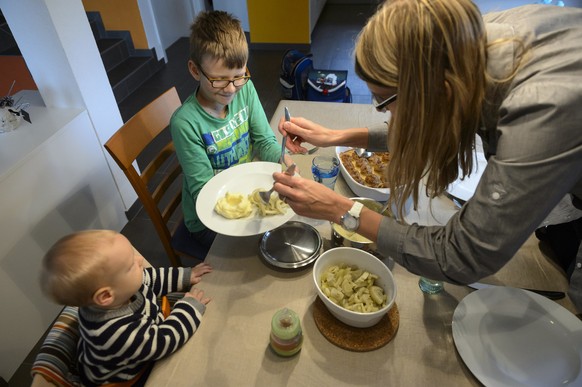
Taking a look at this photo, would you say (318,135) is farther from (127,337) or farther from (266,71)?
(266,71)

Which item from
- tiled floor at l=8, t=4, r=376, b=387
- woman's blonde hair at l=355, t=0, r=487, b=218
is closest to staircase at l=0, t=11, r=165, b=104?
tiled floor at l=8, t=4, r=376, b=387

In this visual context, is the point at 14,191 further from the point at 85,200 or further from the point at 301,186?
the point at 301,186

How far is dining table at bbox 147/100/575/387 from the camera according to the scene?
0.87 meters

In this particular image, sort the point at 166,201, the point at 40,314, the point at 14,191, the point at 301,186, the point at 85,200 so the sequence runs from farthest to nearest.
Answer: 1. the point at 166,201
2. the point at 85,200
3. the point at 40,314
4. the point at 14,191
5. the point at 301,186

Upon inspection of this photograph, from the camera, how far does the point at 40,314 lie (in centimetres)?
188

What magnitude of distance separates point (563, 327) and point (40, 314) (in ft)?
7.23

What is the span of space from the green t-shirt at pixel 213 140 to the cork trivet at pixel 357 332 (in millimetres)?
544

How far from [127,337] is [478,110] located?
3.24ft

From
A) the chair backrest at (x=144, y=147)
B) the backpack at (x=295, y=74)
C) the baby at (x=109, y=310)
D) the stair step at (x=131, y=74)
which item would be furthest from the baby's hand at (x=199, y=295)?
the stair step at (x=131, y=74)

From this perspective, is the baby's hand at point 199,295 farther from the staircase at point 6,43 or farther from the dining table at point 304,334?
the staircase at point 6,43

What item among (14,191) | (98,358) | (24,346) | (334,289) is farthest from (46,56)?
(334,289)

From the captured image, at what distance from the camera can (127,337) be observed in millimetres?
921

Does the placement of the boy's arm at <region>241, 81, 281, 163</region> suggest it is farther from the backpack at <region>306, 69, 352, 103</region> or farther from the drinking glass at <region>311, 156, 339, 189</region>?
the backpack at <region>306, 69, 352, 103</region>

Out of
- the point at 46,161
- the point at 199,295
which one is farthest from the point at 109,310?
the point at 46,161
